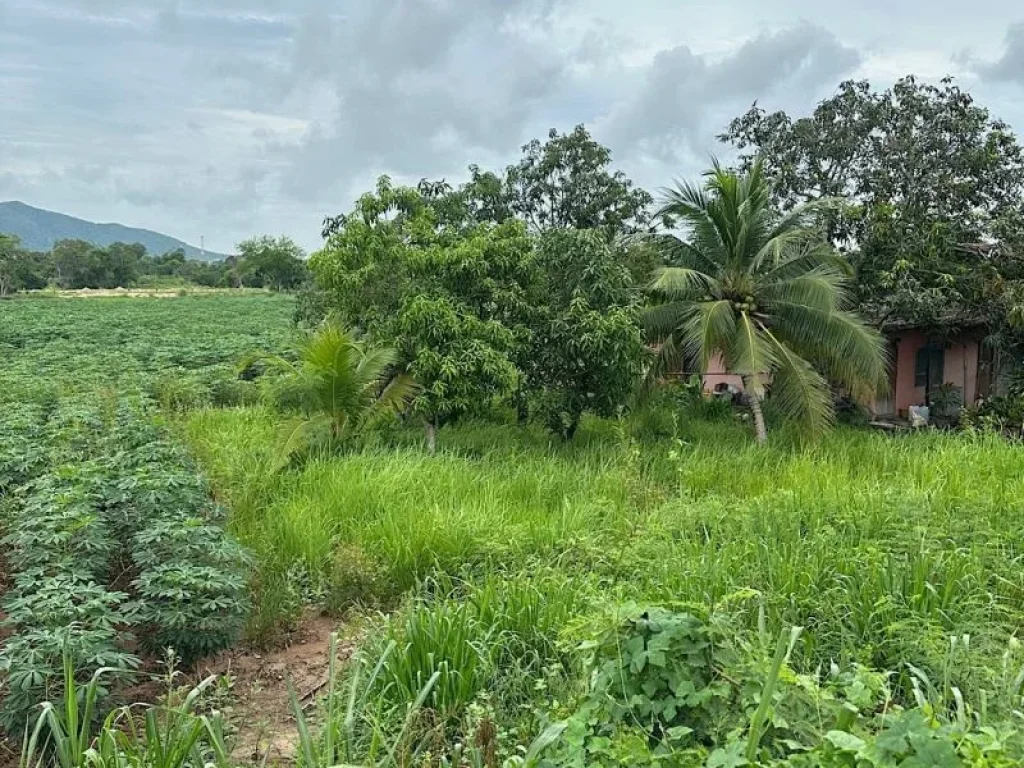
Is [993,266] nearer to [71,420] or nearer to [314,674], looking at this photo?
[314,674]

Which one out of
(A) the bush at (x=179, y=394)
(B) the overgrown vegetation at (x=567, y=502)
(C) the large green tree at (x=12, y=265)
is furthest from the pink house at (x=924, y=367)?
(C) the large green tree at (x=12, y=265)

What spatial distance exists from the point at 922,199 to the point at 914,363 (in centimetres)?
385

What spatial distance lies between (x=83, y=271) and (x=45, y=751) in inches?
3022

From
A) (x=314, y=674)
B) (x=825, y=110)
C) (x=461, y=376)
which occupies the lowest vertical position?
(x=314, y=674)

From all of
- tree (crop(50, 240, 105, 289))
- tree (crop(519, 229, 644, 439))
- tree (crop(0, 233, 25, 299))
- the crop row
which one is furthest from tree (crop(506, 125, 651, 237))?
tree (crop(50, 240, 105, 289))

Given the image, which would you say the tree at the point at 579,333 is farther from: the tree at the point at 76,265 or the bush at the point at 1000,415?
the tree at the point at 76,265

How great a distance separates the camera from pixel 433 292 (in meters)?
10.4

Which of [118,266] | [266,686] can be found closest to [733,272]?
[266,686]

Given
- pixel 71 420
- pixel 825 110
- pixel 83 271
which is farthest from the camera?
pixel 83 271

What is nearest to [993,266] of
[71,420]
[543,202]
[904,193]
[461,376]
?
[904,193]

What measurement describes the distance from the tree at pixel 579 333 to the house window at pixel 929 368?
27.1ft

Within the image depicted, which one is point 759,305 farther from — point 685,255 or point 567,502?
point 567,502

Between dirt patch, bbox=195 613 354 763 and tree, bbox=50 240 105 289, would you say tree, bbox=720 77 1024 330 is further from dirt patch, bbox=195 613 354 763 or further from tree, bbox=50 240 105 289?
tree, bbox=50 240 105 289

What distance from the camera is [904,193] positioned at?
14344mm
